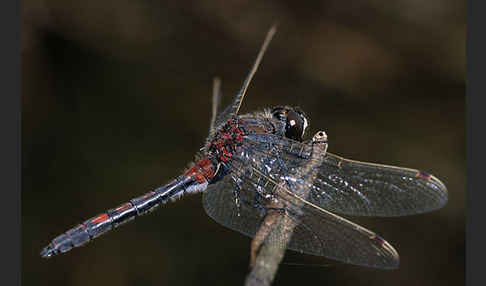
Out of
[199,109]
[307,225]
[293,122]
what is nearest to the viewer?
[307,225]

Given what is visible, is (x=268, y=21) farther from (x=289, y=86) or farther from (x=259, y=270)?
(x=259, y=270)

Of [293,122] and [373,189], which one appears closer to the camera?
[373,189]

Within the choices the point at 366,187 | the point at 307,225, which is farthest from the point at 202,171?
the point at 366,187

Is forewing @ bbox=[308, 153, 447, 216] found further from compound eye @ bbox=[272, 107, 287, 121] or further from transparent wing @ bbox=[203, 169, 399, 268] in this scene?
compound eye @ bbox=[272, 107, 287, 121]

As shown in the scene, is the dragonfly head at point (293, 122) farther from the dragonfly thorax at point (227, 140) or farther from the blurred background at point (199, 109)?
the blurred background at point (199, 109)

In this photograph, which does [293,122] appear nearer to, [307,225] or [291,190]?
[291,190]

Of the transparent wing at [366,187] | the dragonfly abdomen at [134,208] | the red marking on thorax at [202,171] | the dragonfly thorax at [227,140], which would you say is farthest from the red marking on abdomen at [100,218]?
the transparent wing at [366,187]
